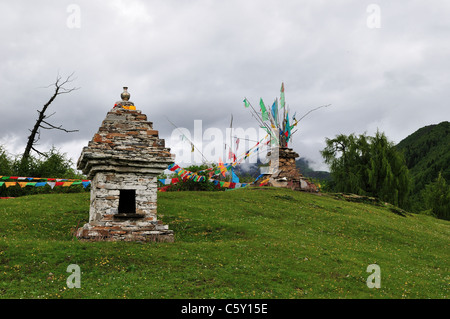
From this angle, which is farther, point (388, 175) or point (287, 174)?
point (388, 175)

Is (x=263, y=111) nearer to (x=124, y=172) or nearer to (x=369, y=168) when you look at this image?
(x=369, y=168)

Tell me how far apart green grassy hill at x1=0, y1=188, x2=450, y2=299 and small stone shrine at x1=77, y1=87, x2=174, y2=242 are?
0.79m

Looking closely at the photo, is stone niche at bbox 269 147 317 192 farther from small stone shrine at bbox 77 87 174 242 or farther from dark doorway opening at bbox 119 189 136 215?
small stone shrine at bbox 77 87 174 242

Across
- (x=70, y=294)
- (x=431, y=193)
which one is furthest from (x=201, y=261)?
(x=431, y=193)

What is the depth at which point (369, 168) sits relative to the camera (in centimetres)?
3962

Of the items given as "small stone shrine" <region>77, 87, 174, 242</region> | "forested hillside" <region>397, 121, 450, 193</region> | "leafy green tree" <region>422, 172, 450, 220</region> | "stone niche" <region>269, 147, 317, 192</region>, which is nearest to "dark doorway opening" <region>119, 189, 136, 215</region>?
"small stone shrine" <region>77, 87, 174, 242</region>

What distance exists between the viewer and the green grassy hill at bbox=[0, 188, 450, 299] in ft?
28.4

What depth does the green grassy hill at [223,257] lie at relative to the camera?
28.4 feet

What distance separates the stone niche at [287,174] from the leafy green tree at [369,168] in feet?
39.4

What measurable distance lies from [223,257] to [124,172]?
4.71 metres

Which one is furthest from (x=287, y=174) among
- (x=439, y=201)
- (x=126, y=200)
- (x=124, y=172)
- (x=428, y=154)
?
(x=428, y=154)

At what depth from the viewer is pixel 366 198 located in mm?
29984

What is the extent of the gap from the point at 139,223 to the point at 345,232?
962 cm
